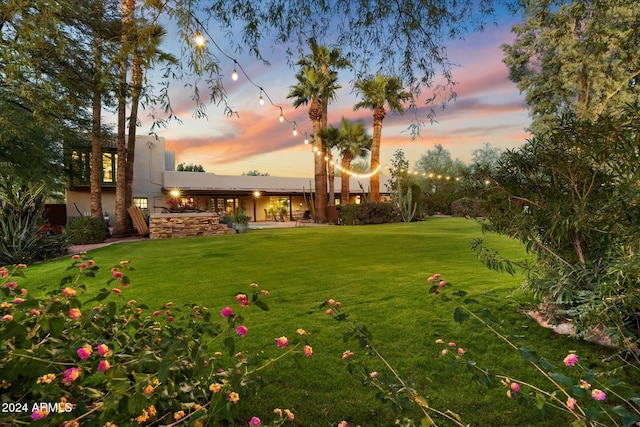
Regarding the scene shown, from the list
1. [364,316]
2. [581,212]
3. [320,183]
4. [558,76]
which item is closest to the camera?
[581,212]

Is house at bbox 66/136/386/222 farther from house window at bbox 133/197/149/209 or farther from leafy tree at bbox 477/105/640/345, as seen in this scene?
leafy tree at bbox 477/105/640/345

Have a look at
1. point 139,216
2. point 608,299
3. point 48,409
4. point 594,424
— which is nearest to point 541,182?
point 608,299

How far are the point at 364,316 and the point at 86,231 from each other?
12853 millimetres

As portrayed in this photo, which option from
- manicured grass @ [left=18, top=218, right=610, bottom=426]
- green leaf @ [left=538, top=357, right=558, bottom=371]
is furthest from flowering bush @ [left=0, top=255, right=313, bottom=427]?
green leaf @ [left=538, top=357, right=558, bottom=371]

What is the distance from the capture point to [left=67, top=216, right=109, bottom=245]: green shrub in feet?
42.0

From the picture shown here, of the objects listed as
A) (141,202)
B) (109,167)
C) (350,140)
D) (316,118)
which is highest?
(316,118)

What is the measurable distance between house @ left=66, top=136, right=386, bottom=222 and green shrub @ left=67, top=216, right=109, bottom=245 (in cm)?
383

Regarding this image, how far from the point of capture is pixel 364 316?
3938 millimetres

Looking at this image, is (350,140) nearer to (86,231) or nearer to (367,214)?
(367,214)

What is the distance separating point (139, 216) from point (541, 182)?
15.2 metres

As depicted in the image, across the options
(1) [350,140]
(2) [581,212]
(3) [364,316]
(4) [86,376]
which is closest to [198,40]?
(4) [86,376]

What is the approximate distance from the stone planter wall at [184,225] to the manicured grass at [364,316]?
5.15 meters

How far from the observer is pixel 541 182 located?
325 centimetres

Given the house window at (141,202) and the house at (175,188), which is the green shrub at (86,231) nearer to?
the house at (175,188)
